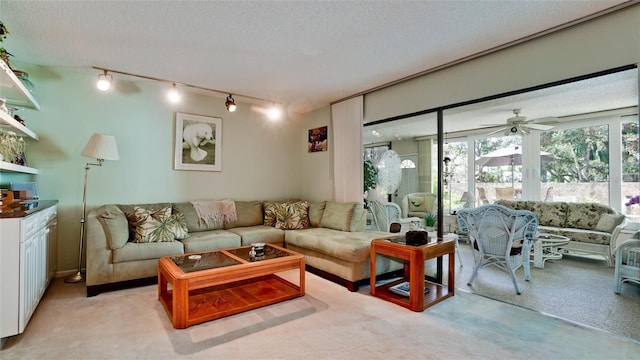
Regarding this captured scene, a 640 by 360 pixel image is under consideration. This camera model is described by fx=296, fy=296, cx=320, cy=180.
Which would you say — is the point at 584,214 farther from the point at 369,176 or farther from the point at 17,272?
the point at 17,272

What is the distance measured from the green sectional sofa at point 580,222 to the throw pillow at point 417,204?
942 mm

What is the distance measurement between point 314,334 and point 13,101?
3966 mm

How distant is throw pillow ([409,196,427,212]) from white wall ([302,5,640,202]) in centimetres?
111

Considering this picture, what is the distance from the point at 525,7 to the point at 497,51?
2.38ft

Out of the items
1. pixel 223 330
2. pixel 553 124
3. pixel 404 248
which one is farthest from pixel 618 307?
pixel 223 330

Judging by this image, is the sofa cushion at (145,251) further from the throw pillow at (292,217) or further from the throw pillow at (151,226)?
the throw pillow at (292,217)

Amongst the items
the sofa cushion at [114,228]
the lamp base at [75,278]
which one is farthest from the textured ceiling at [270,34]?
the lamp base at [75,278]

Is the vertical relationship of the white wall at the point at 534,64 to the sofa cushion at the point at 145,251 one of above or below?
above

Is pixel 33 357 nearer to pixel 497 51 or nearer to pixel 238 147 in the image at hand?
pixel 238 147

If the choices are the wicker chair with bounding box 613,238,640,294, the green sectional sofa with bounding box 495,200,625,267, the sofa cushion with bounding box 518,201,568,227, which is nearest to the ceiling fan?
the green sectional sofa with bounding box 495,200,625,267

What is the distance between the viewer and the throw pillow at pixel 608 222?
353cm

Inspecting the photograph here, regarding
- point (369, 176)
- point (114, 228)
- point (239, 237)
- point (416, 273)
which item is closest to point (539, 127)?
point (369, 176)

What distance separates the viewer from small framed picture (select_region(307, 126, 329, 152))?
5000 millimetres

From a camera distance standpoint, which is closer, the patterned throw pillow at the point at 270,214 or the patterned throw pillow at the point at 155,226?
the patterned throw pillow at the point at 155,226
